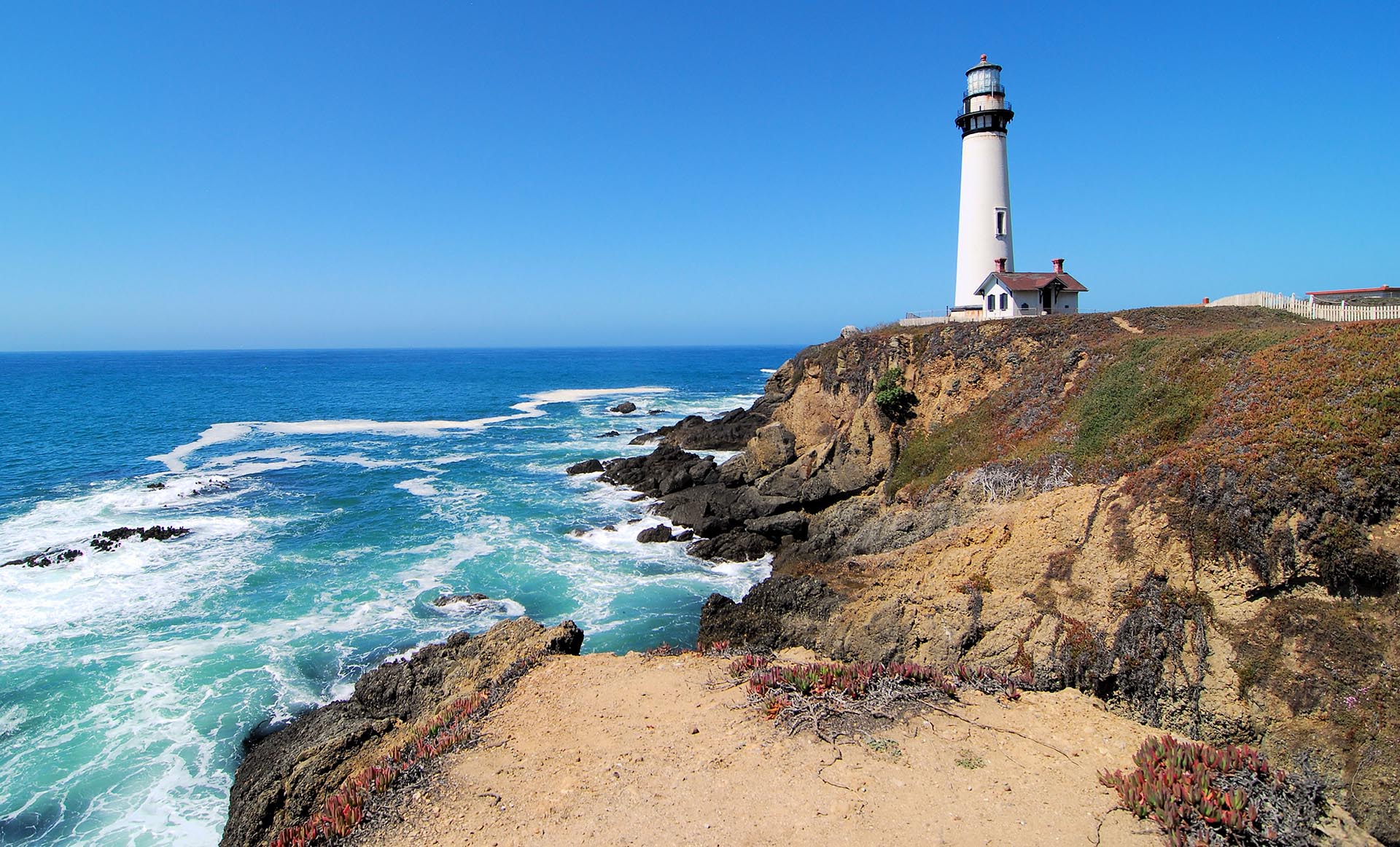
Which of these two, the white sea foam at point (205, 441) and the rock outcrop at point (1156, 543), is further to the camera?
the white sea foam at point (205, 441)

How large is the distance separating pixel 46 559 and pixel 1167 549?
32.1 m

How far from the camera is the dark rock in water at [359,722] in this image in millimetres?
10664

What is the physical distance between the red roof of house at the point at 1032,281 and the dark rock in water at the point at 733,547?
16.1 meters

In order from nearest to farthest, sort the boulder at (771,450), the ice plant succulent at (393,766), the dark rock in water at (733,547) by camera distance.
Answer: the ice plant succulent at (393,766) → the dark rock in water at (733,547) → the boulder at (771,450)

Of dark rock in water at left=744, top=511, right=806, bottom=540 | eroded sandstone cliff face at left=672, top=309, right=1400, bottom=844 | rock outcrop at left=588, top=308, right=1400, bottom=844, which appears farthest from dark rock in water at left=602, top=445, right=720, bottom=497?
eroded sandstone cliff face at left=672, top=309, right=1400, bottom=844

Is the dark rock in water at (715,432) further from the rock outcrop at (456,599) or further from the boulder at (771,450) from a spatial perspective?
the rock outcrop at (456,599)

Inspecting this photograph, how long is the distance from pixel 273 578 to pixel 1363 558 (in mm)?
26224

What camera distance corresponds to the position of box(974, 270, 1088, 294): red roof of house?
2973cm

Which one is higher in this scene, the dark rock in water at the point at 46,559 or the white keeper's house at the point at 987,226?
the white keeper's house at the point at 987,226

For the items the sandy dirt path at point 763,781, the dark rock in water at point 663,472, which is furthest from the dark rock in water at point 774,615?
the dark rock in water at point 663,472

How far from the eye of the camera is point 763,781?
27.8ft

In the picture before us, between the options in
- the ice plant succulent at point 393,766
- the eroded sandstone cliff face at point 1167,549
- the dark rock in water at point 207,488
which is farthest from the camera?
Answer: the dark rock in water at point 207,488

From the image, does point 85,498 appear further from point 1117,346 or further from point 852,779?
point 1117,346

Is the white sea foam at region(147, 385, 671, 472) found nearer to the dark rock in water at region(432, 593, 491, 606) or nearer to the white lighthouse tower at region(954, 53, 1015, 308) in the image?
the dark rock in water at region(432, 593, 491, 606)
